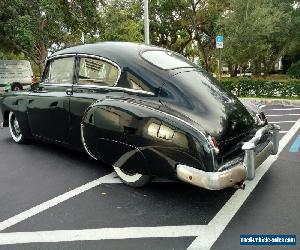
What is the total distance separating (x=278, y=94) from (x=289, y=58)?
72.5 ft

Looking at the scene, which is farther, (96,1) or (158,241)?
(96,1)

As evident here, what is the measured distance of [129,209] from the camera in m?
4.11

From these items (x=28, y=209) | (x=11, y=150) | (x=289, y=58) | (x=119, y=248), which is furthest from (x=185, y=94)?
(x=289, y=58)

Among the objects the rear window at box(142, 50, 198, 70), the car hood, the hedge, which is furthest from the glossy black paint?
the hedge

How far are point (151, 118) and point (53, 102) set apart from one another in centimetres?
210

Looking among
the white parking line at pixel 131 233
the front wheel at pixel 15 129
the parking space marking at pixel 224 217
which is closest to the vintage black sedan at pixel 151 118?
the parking space marking at pixel 224 217

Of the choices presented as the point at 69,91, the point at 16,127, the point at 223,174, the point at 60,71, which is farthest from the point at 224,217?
the point at 16,127

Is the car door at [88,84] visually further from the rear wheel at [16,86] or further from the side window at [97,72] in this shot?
the rear wheel at [16,86]

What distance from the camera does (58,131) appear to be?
5.57 m

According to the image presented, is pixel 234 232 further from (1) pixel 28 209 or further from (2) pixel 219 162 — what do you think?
(1) pixel 28 209

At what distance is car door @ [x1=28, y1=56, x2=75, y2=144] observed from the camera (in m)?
5.45

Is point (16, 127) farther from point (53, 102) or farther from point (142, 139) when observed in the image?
point (142, 139)

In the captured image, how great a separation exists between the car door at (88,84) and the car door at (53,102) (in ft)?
0.47

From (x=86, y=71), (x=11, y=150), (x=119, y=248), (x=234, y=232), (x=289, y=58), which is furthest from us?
(x=289, y=58)
